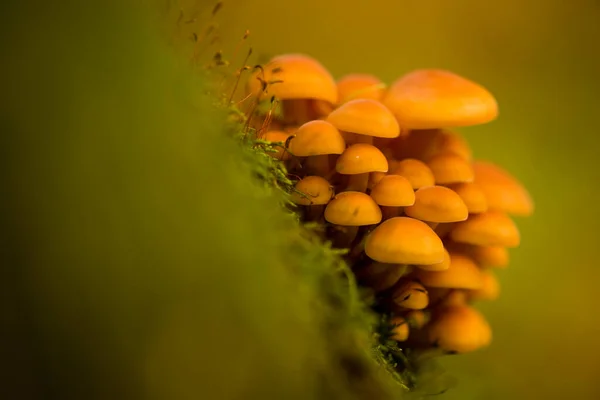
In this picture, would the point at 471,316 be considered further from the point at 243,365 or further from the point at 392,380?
the point at 243,365

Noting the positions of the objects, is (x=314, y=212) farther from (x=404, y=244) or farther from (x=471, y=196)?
(x=471, y=196)

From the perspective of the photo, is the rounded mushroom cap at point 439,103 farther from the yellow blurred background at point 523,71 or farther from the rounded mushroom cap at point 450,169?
the yellow blurred background at point 523,71

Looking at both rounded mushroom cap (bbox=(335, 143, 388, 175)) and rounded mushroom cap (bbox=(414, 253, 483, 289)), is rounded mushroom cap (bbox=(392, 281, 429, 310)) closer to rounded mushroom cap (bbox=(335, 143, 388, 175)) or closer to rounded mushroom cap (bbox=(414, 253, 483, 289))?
rounded mushroom cap (bbox=(414, 253, 483, 289))

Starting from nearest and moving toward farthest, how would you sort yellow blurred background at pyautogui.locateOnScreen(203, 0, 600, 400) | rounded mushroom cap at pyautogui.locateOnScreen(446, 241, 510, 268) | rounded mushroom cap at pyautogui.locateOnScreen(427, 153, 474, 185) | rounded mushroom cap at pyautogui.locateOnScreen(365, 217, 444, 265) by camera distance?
rounded mushroom cap at pyautogui.locateOnScreen(365, 217, 444, 265) < rounded mushroom cap at pyautogui.locateOnScreen(427, 153, 474, 185) < rounded mushroom cap at pyautogui.locateOnScreen(446, 241, 510, 268) < yellow blurred background at pyautogui.locateOnScreen(203, 0, 600, 400)

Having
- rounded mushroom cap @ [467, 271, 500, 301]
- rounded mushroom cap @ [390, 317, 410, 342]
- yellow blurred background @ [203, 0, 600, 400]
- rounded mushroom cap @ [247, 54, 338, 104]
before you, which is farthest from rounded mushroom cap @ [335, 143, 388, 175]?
yellow blurred background @ [203, 0, 600, 400]

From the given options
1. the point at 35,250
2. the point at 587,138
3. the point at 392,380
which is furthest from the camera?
the point at 587,138

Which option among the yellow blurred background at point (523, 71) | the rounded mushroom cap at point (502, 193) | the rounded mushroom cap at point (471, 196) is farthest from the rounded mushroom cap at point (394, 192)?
the yellow blurred background at point (523, 71)

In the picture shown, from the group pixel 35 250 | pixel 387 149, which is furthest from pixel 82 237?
pixel 387 149
